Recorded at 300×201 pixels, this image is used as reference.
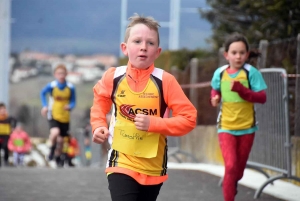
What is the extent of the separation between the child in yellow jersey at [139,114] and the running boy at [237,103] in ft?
9.34

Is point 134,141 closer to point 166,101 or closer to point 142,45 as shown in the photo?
point 166,101

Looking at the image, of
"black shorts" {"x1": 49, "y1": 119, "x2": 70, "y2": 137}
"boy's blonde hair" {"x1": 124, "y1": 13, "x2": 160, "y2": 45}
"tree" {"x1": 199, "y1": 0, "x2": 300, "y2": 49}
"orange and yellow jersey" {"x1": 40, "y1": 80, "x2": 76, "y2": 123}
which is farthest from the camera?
"black shorts" {"x1": 49, "y1": 119, "x2": 70, "y2": 137}

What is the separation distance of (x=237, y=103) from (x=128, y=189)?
3.62 m

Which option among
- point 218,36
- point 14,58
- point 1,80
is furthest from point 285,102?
point 14,58

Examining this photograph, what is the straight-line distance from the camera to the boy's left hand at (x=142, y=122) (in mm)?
5828

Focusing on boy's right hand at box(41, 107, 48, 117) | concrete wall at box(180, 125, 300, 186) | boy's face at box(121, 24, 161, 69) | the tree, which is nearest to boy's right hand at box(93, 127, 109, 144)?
boy's face at box(121, 24, 161, 69)

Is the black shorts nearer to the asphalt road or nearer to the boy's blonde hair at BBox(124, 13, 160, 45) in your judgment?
the asphalt road

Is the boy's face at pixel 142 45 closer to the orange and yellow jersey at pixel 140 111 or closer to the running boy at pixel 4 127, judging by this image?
the orange and yellow jersey at pixel 140 111

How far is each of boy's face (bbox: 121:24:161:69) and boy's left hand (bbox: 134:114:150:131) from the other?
1.41ft

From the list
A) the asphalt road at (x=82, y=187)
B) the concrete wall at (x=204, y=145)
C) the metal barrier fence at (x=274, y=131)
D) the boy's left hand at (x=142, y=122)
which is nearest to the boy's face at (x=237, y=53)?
the metal barrier fence at (x=274, y=131)

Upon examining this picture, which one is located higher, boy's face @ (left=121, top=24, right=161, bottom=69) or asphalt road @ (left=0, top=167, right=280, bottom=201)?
boy's face @ (left=121, top=24, right=161, bottom=69)

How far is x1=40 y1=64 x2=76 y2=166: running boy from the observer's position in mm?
17297

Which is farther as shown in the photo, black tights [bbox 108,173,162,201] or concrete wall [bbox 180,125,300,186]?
concrete wall [bbox 180,125,300,186]

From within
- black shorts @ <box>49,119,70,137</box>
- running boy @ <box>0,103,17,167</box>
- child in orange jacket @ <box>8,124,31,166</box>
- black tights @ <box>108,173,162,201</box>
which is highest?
black tights @ <box>108,173,162,201</box>
